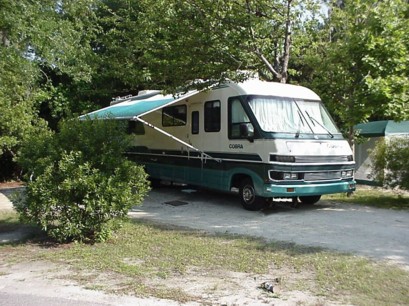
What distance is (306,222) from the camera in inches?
341

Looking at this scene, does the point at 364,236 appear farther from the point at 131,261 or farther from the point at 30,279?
the point at 30,279

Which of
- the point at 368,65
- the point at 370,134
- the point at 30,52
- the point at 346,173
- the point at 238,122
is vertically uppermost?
the point at 30,52

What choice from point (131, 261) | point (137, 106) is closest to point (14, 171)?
point (137, 106)

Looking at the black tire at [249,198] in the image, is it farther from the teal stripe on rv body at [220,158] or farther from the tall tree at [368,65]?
the tall tree at [368,65]

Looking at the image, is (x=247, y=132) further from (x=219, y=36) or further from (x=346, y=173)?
(x=219, y=36)

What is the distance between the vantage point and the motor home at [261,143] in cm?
928

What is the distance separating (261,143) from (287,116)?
949mm

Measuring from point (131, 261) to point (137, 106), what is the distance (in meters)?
7.11

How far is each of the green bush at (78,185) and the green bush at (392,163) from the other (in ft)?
20.8

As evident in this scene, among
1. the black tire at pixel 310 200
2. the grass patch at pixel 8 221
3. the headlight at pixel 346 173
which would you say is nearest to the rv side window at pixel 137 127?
the grass patch at pixel 8 221

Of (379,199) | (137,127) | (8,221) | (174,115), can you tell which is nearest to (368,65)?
(379,199)

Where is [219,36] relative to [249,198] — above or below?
above

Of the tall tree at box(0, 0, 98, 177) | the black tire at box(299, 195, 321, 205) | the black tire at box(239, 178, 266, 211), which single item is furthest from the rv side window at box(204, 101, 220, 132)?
the tall tree at box(0, 0, 98, 177)

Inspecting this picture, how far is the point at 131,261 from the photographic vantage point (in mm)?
6043
